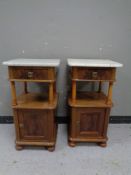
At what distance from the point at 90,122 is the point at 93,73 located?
1.66 ft

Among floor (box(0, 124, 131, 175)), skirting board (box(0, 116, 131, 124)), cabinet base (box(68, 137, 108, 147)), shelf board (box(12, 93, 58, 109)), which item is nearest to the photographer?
floor (box(0, 124, 131, 175))

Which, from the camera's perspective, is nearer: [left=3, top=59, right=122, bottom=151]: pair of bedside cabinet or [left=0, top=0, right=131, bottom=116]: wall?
[left=3, top=59, right=122, bottom=151]: pair of bedside cabinet

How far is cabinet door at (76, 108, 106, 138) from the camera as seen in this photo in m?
1.46

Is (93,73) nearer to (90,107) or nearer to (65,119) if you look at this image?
(90,107)

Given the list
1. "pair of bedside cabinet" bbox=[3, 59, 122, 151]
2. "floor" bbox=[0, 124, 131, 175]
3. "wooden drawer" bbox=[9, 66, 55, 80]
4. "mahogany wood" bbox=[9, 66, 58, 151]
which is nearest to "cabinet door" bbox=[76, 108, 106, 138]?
"pair of bedside cabinet" bbox=[3, 59, 122, 151]

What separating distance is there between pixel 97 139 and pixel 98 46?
3.39ft

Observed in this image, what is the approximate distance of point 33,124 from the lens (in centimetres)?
145

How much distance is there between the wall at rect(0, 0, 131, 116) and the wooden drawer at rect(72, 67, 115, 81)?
48cm

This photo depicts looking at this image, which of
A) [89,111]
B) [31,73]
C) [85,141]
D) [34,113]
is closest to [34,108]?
[34,113]

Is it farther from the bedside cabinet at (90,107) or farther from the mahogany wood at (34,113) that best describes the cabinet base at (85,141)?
the mahogany wood at (34,113)

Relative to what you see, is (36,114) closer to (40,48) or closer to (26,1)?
(40,48)

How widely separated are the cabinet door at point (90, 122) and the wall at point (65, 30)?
56cm

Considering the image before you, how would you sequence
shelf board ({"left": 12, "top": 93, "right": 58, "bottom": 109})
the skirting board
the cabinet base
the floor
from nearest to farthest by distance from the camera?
the floor < shelf board ({"left": 12, "top": 93, "right": 58, "bottom": 109}) < the cabinet base < the skirting board

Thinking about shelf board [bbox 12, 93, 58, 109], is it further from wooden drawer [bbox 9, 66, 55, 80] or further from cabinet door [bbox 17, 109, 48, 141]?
wooden drawer [bbox 9, 66, 55, 80]
